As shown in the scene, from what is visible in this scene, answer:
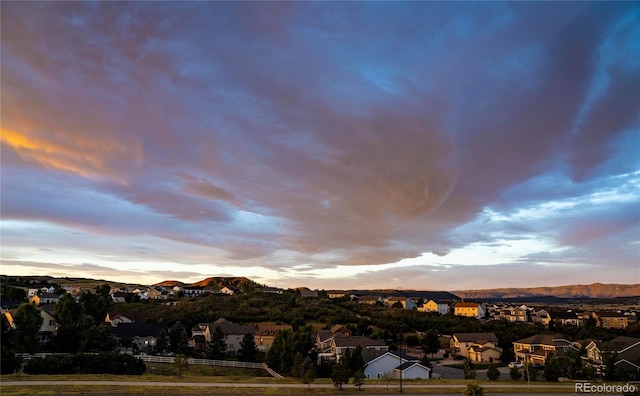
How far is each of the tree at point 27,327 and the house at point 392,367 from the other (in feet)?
126

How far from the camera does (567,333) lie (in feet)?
280

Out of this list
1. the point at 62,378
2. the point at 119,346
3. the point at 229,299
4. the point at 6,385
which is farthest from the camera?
the point at 229,299

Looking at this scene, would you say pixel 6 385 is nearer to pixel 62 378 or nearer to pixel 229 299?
pixel 62 378

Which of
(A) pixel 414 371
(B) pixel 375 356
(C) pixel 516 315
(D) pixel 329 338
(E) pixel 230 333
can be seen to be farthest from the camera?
(C) pixel 516 315

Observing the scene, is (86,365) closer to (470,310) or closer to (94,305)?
(94,305)

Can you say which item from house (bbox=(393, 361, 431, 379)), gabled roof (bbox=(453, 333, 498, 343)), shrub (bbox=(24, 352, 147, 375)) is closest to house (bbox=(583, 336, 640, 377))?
gabled roof (bbox=(453, 333, 498, 343))

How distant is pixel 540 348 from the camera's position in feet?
221

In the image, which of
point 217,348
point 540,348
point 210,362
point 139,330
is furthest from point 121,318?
point 540,348

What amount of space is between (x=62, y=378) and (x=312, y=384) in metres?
21.6

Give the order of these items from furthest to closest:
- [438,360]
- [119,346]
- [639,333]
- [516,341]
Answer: [639,333]
[516,341]
[438,360]
[119,346]

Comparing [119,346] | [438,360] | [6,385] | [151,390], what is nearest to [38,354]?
[119,346]

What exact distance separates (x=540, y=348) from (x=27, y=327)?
70.8m

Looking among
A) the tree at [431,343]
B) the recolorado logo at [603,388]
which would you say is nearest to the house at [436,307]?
the tree at [431,343]

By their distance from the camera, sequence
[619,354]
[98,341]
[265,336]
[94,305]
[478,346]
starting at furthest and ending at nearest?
[94,305], [265,336], [478,346], [619,354], [98,341]
